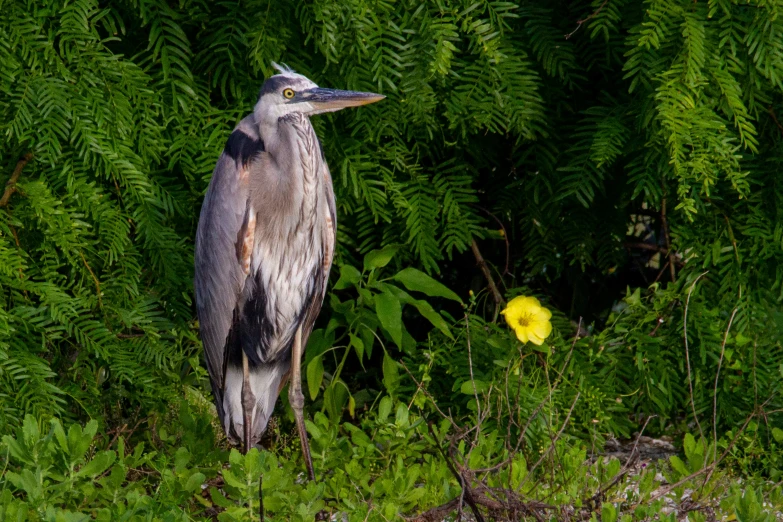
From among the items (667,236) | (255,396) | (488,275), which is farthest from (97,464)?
(667,236)

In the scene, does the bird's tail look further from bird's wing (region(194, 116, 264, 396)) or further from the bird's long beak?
the bird's long beak

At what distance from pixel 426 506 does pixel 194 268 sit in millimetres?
1248

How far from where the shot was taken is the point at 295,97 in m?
3.05

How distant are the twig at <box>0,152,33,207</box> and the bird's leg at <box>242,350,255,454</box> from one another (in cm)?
95

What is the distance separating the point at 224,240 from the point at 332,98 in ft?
1.94

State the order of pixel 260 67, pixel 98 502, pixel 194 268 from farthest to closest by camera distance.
→ pixel 194 268, pixel 260 67, pixel 98 502

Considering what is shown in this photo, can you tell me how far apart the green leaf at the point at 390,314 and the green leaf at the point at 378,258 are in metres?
0.13

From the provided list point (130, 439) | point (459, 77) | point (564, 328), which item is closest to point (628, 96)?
point (459, 77)

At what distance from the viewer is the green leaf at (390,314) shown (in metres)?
3.43

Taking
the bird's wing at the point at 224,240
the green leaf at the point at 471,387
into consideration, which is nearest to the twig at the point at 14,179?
the bird's wing at the point at 224,240

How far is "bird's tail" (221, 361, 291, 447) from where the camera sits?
3.45 meters

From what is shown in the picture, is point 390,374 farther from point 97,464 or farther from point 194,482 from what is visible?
point 97,464

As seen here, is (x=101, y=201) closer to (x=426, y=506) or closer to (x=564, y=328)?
(x=426, y=506)

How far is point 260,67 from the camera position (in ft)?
10.6
